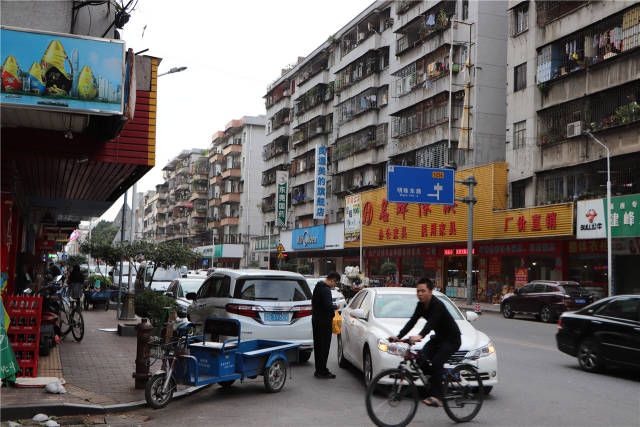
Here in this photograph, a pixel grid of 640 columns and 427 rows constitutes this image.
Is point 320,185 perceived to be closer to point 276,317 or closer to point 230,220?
point 230,220

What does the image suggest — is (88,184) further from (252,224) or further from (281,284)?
(252,224)

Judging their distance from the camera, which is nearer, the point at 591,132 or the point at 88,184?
the point at 88,184

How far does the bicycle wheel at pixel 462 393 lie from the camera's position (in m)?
7.68

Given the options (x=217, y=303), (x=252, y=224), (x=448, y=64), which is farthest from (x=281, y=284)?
(x=252, y=224)

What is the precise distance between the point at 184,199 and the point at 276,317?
103 m

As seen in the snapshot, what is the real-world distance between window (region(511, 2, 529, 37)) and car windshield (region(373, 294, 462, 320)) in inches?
1125

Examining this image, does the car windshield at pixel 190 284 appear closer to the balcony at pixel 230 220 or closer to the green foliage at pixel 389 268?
the green foliage at pixel 389 268

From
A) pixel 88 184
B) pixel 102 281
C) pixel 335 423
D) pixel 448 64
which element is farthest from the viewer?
pixel 448 64

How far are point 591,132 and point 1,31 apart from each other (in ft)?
88.4

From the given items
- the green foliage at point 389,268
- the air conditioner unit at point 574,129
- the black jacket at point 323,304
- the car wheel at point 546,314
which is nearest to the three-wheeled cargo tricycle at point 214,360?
the black jacket at point 323,304

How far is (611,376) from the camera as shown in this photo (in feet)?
37.6

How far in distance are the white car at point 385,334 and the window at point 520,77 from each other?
88.5ft

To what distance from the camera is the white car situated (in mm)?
8945

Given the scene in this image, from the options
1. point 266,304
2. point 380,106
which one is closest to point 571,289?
point 266,304
